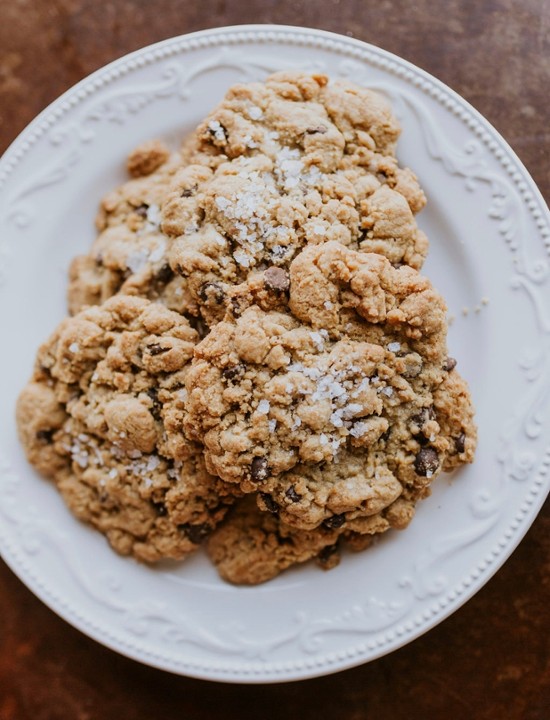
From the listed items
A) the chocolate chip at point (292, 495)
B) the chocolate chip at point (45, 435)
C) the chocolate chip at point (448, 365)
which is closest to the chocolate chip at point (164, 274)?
the chocolate chip at point (45, 435)

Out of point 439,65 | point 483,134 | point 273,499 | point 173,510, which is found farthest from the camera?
point 439,65

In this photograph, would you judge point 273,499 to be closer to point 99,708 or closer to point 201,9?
point 99,708

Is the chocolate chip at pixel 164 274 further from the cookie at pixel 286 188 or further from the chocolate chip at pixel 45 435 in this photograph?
→ the chocolate chip at pixel 45 435

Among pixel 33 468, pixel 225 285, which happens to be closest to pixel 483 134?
pixel 225 285

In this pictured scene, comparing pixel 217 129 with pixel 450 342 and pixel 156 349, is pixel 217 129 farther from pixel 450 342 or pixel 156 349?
pixel 450 342

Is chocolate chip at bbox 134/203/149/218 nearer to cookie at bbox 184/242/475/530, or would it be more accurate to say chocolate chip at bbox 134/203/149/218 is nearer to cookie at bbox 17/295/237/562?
cookie at bbox 17/295/237/562

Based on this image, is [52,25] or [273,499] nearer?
[273,499]

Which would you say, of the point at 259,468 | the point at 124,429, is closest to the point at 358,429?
the point at 259,468

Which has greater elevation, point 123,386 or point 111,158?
point 111,158
